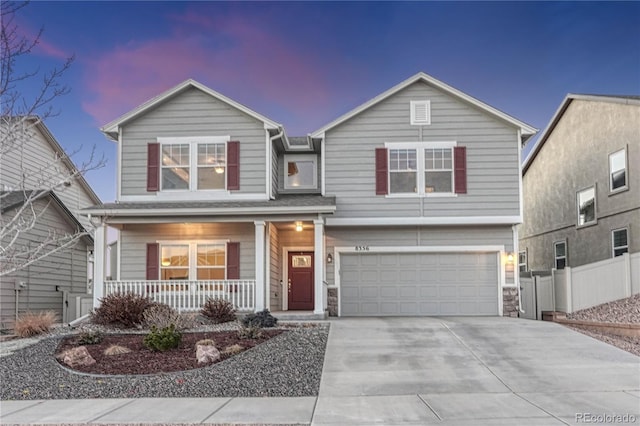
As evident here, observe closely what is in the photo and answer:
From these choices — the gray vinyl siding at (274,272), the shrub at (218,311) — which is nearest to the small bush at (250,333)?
the shrub at (218,311)

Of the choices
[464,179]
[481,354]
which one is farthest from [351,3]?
[481,354]

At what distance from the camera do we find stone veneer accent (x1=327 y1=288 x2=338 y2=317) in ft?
52.1

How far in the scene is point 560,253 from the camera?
20703 millimetres

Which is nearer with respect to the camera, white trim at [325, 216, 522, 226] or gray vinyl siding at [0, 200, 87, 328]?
white trim at [325, 216, 522, 226]

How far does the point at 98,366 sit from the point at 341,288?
7997 mm

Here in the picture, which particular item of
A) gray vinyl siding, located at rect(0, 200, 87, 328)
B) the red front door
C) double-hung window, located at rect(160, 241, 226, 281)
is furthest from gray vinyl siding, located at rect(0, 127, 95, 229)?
the red front door

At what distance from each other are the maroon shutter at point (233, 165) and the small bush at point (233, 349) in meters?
6.23

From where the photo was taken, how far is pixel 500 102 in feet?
64.6

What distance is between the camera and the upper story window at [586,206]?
60.2 ft

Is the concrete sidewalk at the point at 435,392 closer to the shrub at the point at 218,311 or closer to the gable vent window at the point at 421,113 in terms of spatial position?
the shrub at the point at 218,311

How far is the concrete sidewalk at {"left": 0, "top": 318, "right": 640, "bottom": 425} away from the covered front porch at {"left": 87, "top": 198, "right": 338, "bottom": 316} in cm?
399

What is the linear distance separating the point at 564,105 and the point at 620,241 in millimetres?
5899

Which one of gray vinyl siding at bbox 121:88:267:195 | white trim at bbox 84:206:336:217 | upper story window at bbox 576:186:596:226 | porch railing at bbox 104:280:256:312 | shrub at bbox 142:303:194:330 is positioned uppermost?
gray vinyl siding at bbox 121:88:267:195

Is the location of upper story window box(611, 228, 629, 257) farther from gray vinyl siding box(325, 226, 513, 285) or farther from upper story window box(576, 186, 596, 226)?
gray vinyl siding box(325, 226, 513, 285)
